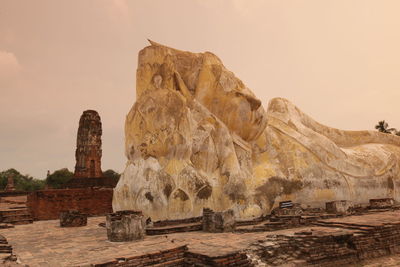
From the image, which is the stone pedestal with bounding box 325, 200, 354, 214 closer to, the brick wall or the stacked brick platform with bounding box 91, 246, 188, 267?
the stacked brick platform with bounding box 91, 246, 188, 267

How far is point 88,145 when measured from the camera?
2253 cm

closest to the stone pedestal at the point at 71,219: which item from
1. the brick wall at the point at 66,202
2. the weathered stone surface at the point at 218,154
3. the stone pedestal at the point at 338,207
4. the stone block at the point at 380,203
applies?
the weathered stone surface at the point at 218,154

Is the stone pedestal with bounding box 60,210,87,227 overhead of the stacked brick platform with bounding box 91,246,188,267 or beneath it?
overhead

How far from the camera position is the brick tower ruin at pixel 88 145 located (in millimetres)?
22375

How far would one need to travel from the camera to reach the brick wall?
1213 cm

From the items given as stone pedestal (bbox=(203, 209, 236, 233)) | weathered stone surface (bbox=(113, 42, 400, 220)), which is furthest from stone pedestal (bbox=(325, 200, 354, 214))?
stone pedestal (bbox=(203, 209, 236, 233))

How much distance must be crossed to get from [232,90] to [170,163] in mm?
3178

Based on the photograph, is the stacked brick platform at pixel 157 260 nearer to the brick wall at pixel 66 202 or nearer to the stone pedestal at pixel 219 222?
the stone pedestal at pixel 219 222

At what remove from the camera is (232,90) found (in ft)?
35.8

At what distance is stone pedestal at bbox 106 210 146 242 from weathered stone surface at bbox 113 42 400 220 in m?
1.70

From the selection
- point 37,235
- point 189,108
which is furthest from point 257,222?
point 37,235

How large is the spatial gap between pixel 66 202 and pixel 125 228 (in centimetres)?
686

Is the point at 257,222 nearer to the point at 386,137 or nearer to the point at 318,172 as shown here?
A: the point at 318,172

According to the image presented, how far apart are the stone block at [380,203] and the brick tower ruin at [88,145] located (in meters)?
15.9
